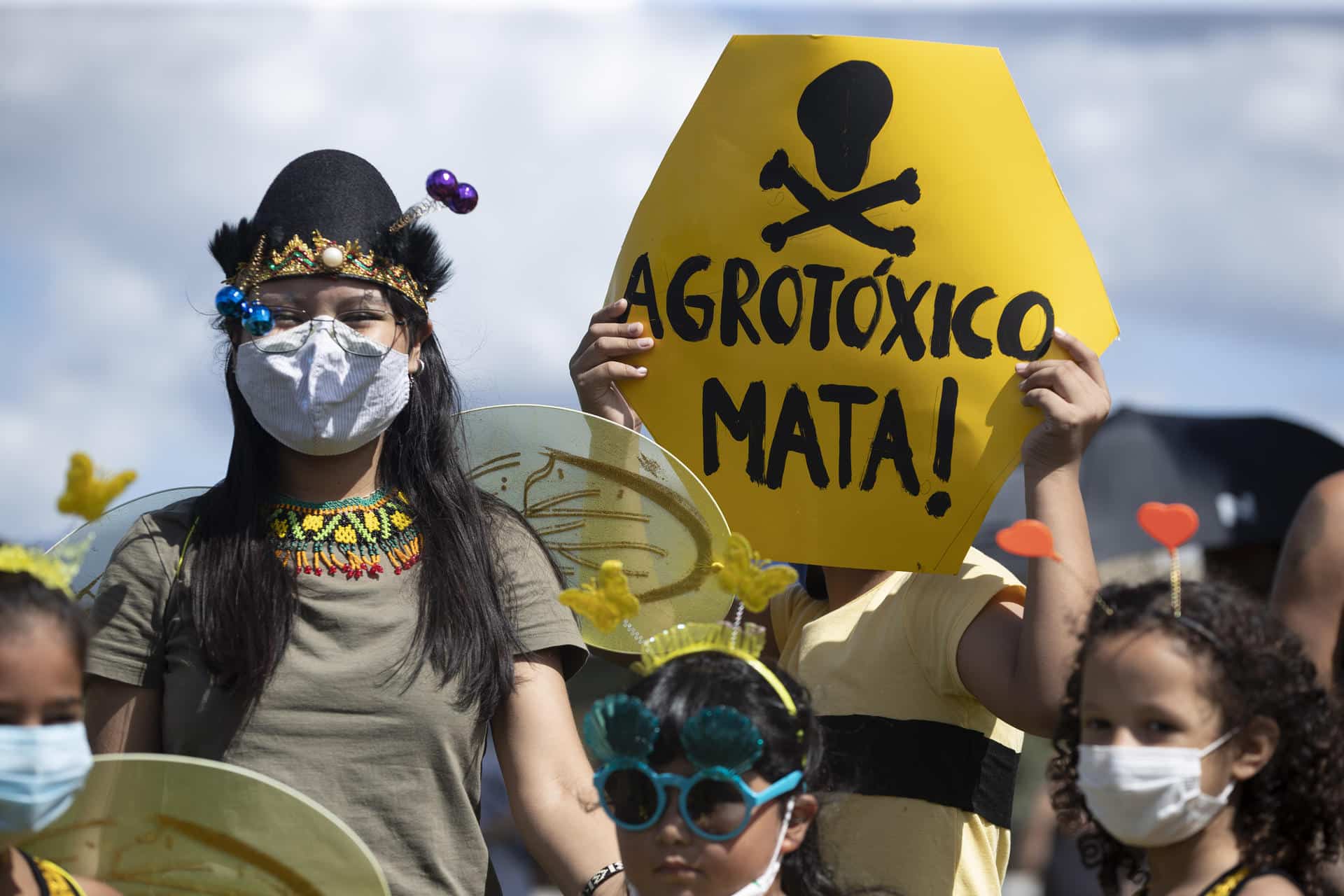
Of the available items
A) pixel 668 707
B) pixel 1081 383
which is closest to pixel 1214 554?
pixel 1081 383

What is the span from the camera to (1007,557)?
24.0 feet

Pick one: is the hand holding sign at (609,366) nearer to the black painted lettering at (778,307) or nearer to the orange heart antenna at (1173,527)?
the black painted lettering at (778,307)

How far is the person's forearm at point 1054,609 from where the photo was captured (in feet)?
8.74

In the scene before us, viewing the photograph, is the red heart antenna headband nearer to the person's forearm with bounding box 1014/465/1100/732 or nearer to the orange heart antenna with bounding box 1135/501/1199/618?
the orange heart antenna with bounding box 1135/501/1199/618

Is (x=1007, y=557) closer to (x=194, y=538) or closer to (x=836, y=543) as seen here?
(x=836, y=543)

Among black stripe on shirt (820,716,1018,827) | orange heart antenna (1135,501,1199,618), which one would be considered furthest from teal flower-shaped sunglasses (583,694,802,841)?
orange heart antenna (1135,501,1199,618)

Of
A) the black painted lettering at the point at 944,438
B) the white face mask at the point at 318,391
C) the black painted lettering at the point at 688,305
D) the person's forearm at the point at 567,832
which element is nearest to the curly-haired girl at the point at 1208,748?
the black painted lettering at the point at 944,438

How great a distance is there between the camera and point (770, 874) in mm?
2418

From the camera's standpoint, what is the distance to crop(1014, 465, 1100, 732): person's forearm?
8.74ft

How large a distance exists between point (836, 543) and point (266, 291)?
1208mm

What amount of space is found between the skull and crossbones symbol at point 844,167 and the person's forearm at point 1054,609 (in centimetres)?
68

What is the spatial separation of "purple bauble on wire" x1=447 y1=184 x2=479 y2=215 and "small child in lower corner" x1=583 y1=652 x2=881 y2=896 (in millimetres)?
998

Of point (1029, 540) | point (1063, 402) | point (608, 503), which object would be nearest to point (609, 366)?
point (608, 503)

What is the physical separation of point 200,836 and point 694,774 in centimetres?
74
